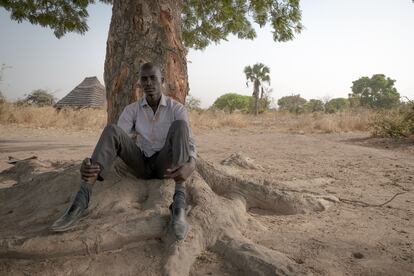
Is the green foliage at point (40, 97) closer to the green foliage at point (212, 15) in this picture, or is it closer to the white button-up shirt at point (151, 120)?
the green foliage at point (212, 15)

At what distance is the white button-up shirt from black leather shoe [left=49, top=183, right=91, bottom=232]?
75cm

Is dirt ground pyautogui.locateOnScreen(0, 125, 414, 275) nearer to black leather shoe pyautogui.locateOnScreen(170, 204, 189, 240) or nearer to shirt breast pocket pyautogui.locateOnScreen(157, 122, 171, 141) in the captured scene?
black leather shoe pyautogui.locateOnScreen(170, 204, 189, 240)

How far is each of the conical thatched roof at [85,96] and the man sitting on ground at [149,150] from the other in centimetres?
1744

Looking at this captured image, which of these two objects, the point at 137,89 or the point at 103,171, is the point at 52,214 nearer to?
the point at 103,171

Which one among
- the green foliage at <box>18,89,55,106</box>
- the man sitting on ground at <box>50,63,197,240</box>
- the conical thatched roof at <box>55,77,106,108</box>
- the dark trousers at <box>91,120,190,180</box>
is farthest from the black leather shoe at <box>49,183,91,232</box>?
the green foliage at <box>18,89,55,106</box>

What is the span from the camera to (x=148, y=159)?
9.59 ft

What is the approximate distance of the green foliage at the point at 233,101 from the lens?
48825 mm

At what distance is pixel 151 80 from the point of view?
2.88 meters

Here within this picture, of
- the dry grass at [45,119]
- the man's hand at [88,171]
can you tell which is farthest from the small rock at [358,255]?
the dry grass at [45,119]

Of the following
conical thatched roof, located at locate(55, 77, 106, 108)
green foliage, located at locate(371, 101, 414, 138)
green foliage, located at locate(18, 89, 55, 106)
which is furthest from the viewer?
green foliage, located at locate(18, 89, 55, 106)

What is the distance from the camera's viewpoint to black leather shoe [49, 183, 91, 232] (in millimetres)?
2166

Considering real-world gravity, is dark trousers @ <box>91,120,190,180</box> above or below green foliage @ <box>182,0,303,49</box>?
below

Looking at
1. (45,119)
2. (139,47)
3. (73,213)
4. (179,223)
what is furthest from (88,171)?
(45,119)

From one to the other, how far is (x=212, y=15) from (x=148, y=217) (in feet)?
19.1
